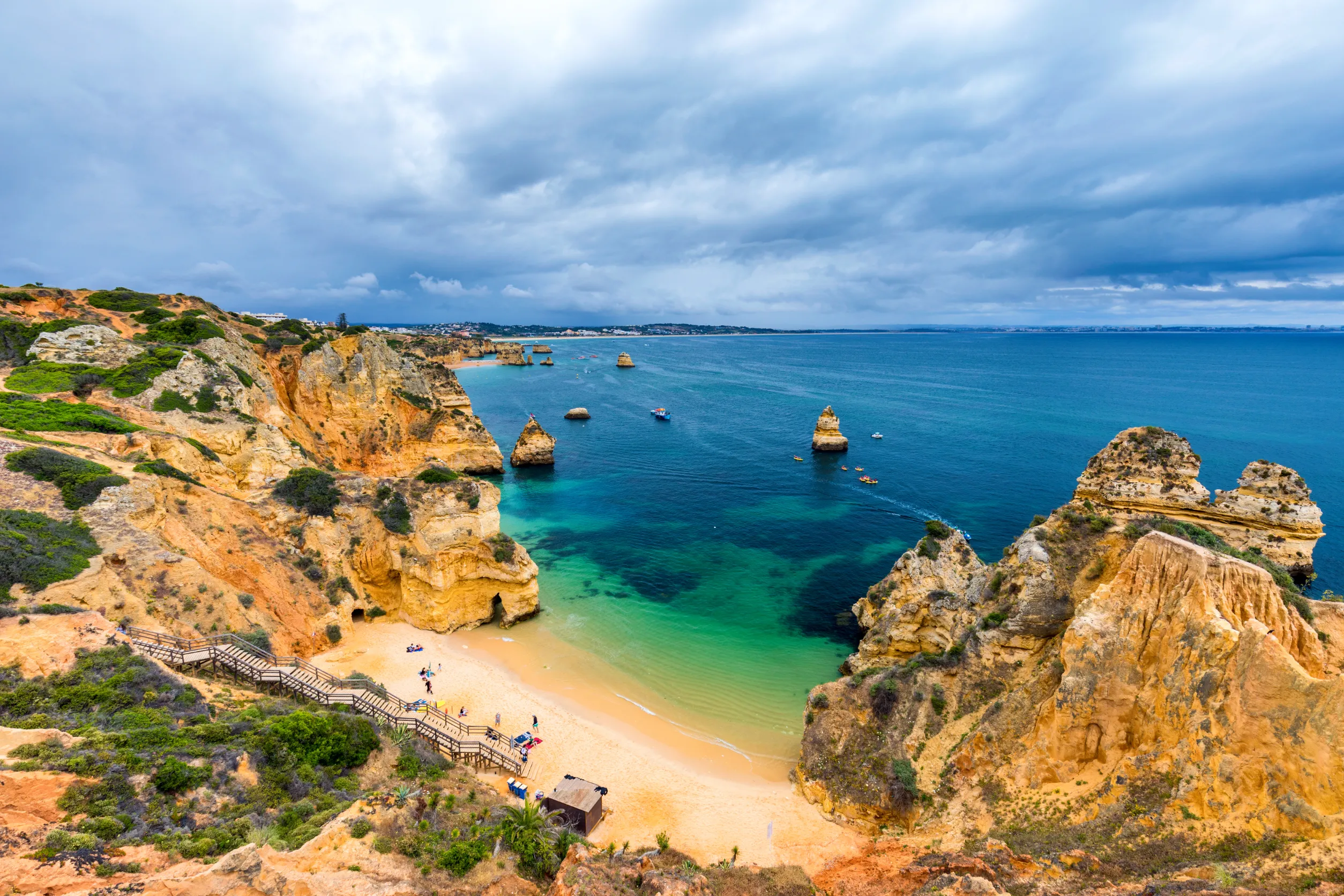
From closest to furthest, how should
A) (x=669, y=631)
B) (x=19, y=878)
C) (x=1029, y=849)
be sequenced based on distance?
(x=19, y=878), (x=1029, y=849), (x=669, y=631)

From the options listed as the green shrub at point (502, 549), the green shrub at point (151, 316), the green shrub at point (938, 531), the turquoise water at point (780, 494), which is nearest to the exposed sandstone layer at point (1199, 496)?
the turquoise water at point (780, 494)

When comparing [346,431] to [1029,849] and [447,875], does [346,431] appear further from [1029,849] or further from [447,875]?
[1029,849]

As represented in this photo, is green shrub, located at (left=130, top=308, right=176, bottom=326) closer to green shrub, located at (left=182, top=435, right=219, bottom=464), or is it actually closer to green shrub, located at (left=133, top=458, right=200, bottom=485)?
green shrub, located at (left=182, top=435, right=219, bottom=464)

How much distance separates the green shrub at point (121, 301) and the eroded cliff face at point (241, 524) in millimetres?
841

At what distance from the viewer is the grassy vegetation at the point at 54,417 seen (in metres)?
27.0

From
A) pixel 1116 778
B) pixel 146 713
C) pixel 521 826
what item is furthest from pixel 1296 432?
pixel 146 713

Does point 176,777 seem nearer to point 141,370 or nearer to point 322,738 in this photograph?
point 322,738

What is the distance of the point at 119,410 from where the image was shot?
103ft

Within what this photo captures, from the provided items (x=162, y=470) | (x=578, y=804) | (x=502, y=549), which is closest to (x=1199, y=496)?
(x=578, y=804)

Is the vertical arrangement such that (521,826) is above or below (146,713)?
below

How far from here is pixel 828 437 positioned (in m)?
73.0

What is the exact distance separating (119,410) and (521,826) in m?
34.3

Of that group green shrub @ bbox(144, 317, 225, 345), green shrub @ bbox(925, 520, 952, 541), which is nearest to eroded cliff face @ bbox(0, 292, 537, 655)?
green shrub @ bbox(144, 317, 225, 345)

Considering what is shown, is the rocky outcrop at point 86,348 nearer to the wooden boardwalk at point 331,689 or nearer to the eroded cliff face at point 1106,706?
the wooden boardwalk at point 331,689
